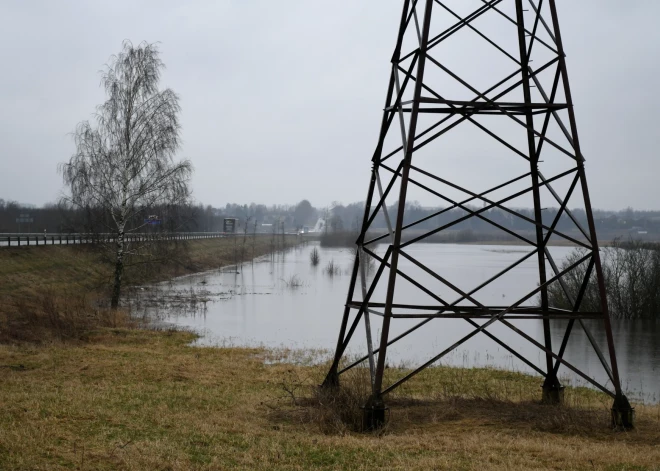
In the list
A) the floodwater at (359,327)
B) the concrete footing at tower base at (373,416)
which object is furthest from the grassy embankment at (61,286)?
the concrete footing at tower base at (373,416)

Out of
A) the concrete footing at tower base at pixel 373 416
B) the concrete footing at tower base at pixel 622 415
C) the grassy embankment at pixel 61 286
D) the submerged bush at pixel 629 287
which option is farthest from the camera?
the submerged bush at pixel 629 287

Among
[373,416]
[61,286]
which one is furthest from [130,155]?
[373,416]

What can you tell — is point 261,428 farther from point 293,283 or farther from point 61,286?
point 293,283

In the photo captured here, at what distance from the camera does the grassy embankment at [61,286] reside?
22.2m

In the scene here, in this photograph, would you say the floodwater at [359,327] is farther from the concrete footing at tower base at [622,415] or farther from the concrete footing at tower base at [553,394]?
the concrete footing at tower base at [622,415]

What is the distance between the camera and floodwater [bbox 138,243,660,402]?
Answer: 75.8 ft

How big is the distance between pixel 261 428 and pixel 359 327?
67.9 ft

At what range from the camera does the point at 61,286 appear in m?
38.2

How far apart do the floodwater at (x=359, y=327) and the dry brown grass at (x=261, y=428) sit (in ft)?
26.0

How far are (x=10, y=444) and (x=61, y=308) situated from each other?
1836 cm

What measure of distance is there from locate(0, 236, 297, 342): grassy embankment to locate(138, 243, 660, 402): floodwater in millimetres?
2256

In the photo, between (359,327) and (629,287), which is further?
(629,287)

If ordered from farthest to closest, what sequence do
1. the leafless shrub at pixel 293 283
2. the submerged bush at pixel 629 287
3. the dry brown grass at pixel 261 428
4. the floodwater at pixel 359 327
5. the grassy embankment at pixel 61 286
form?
1. the leafless shrub at pixel 293 283
2. the submerged bush at pixel 629 287
3. the floodwater at pixel 359 327
4. the grassy embankment at pixel 61 286
5. the dry brown grass at pixel 261 428

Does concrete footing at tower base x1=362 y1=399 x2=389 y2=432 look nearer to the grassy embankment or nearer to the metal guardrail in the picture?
the grassy embankment
